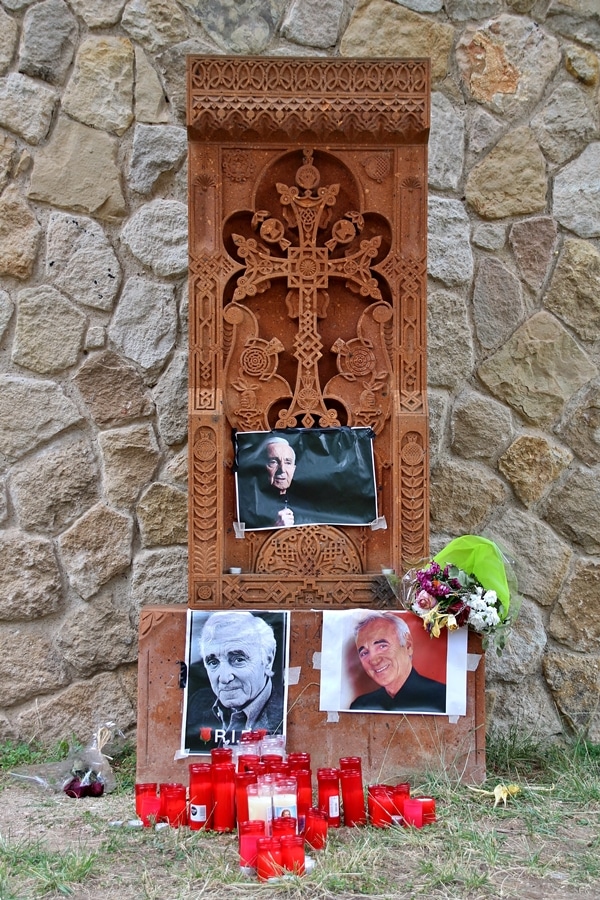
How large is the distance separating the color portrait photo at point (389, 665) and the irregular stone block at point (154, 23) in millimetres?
2870

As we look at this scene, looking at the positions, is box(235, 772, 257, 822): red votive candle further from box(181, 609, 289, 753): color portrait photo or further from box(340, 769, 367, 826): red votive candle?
box(181, 609, 289, 753): color portrait photo

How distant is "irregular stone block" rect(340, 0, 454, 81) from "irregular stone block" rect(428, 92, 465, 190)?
0.23 metres

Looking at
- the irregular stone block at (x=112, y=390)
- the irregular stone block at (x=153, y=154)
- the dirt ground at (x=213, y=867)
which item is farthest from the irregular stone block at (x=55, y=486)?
the dirt ground at (x=213, y=867)

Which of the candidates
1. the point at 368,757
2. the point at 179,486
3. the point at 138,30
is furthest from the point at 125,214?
the point at 368,757

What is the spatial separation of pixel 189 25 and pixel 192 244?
1.44 meters

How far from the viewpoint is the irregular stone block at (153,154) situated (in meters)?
4.55

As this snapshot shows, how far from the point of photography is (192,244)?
388 cm

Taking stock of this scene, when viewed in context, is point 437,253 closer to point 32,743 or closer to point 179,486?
point 179,486

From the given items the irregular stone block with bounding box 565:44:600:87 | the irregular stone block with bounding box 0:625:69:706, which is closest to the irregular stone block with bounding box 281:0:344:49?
the irregular stone block with bounding box 565:44:600:87

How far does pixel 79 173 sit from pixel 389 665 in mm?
2700

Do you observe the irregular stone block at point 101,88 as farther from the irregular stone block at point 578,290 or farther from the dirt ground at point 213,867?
the dirt ground at point 213,867

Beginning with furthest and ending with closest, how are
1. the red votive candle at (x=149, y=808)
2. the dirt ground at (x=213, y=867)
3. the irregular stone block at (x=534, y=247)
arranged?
the irregular stone block at (x=534, y=247), the red votive candle at (x=149, y=808), the dirt ground at (x=213, y=867)

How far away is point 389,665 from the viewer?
3654mm

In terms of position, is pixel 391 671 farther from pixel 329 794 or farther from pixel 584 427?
pixel 584 427
